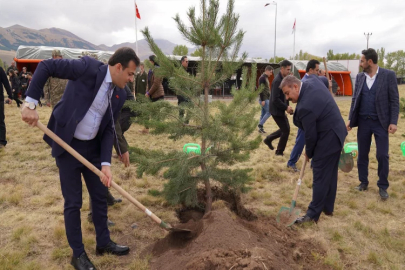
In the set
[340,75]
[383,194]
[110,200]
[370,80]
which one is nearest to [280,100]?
[370,80]

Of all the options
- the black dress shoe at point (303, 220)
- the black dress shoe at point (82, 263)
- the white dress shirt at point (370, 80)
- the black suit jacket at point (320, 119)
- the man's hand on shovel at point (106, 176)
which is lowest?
the black dress shoe at point (303, 220)

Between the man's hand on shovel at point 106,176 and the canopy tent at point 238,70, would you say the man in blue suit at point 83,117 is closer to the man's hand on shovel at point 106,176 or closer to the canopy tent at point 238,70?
the man's hand on shovel at point 106,176

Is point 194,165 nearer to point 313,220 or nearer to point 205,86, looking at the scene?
point 205,86

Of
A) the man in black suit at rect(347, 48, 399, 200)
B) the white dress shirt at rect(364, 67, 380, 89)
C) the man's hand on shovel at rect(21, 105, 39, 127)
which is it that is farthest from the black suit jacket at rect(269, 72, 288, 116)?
the man's hand on shovel at rect(21, 105, 39, 127)

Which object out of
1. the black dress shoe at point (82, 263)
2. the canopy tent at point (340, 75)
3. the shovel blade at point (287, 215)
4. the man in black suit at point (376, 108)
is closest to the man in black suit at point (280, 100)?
the man in black suit at point (376, 108)

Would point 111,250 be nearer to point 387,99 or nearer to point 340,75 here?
point 387,99

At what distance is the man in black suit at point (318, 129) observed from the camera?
345cm

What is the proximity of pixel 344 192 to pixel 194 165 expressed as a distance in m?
2.80

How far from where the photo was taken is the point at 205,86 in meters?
3.48

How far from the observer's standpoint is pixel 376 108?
430cm

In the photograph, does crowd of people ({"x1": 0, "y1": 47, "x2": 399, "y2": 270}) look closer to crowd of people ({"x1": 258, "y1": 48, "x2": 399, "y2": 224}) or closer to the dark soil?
crowd of people ({"x1": 258, "y1": 48, "x2": 399, "y2": 224})

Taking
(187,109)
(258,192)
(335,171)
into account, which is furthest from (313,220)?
(187,109)

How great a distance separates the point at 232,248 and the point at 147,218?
1639 mm

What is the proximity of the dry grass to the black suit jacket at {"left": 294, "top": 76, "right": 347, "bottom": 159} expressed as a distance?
0.81 metres
